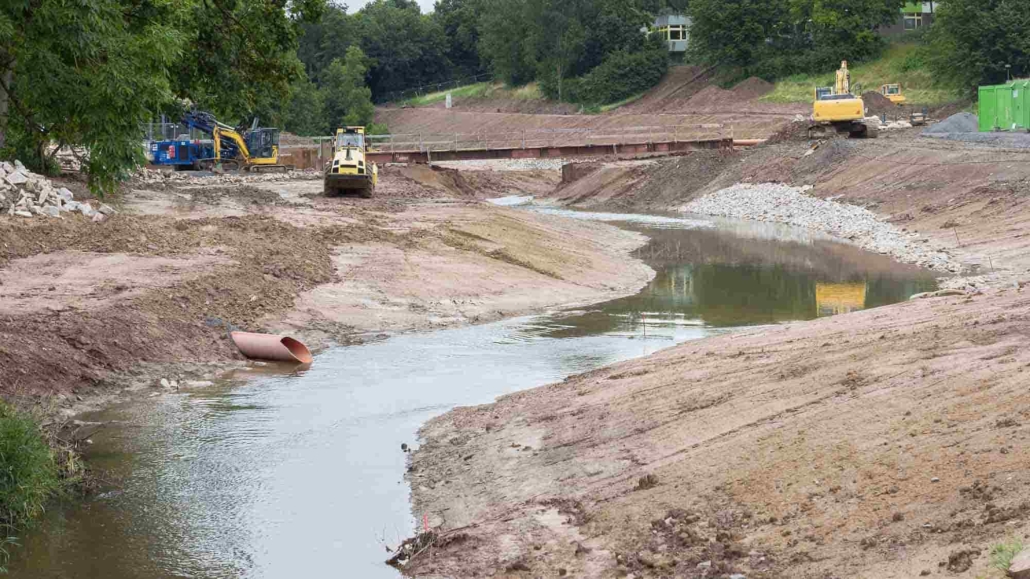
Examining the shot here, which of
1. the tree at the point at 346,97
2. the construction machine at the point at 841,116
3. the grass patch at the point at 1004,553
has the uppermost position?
the tree at the point at 346,97

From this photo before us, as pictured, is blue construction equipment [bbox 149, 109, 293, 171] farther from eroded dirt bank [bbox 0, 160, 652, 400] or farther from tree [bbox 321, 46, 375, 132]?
tree [bbox 321, 46, 375, 132]

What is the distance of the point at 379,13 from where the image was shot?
13275 centimetres

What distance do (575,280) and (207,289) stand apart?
10.8m

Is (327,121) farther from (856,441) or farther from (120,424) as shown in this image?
(856,441)

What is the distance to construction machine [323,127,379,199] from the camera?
4469 cm

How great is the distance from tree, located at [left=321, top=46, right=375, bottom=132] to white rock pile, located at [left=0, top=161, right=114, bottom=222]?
7955 cm

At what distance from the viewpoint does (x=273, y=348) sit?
20.3m

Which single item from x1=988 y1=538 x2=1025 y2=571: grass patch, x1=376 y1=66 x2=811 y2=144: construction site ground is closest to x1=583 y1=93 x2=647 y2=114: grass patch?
x1=376 y1=66 x2=811 y2=144: construction site ground

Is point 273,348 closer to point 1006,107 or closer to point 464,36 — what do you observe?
point 1006,107

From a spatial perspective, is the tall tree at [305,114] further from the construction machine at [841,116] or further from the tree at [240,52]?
the tree at [240,52]

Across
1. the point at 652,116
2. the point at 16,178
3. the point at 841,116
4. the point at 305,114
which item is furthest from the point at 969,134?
the point at 305,114

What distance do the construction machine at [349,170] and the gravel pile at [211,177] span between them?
8.54 m

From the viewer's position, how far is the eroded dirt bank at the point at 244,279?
18844mm

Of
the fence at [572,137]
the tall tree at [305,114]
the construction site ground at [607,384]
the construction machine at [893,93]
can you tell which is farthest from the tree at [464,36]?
the construction site ground at [607,384]
